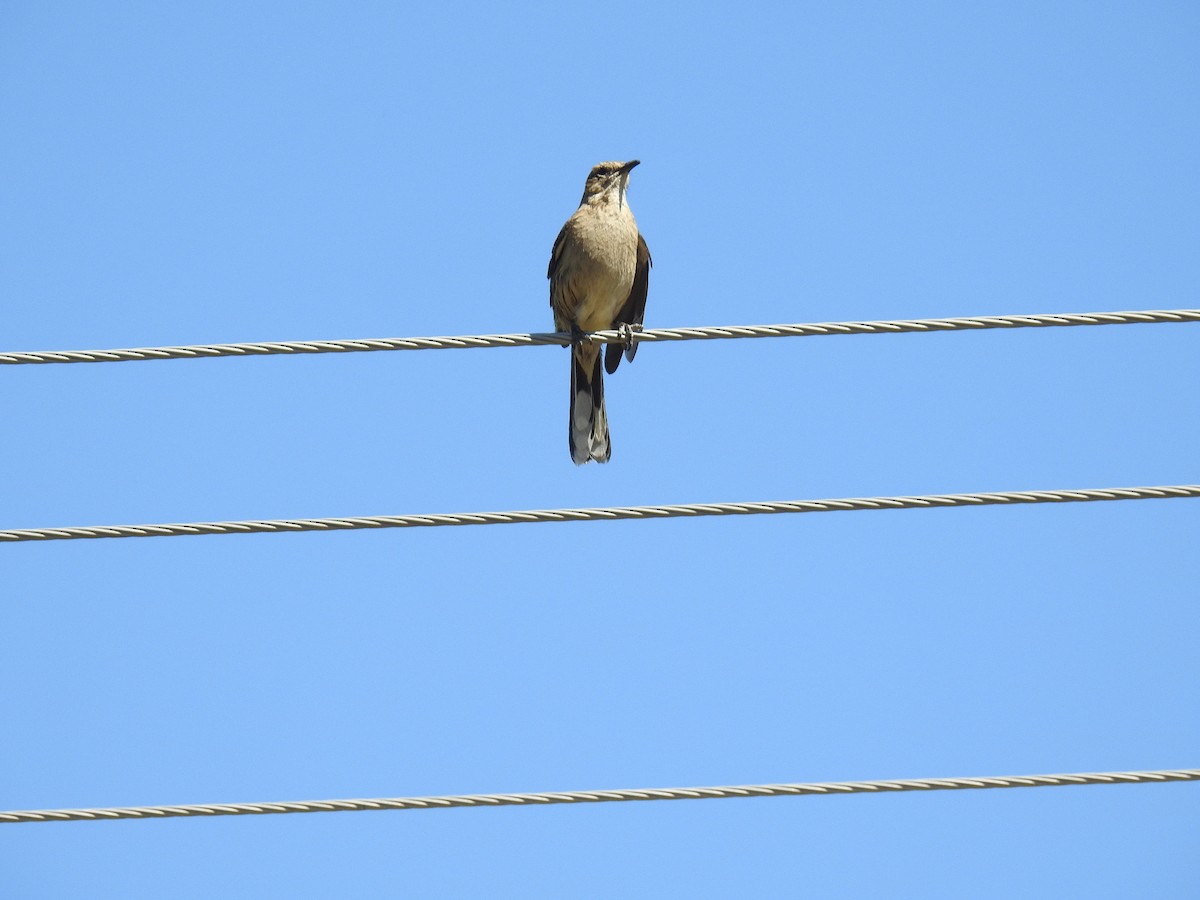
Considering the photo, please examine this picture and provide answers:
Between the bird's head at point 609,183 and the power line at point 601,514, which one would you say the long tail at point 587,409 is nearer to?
the bird's head at point 609,183

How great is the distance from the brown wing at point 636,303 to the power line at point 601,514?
3.80 m

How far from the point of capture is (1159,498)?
14.6ft

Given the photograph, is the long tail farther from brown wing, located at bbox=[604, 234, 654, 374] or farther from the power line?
the power line

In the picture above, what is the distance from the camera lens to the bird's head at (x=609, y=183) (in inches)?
332

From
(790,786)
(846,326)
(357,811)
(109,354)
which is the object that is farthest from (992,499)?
(109,354)

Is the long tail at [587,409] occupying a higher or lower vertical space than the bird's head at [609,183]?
lower

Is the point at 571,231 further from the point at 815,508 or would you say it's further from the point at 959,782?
the point at 959,782

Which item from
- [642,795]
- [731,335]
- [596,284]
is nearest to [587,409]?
[596,284]

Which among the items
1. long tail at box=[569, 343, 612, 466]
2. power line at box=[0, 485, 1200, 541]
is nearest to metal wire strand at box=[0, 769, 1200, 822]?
power line at box=[0, 485, 1200, 541]

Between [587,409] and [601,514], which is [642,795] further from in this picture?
[587,409]

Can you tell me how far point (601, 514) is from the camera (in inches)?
178

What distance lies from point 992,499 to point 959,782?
92 cm

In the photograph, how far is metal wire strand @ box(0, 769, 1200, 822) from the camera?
4.11 m

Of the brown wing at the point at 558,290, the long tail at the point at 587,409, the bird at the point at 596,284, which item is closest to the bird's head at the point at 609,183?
the bird at the point at 596,284
